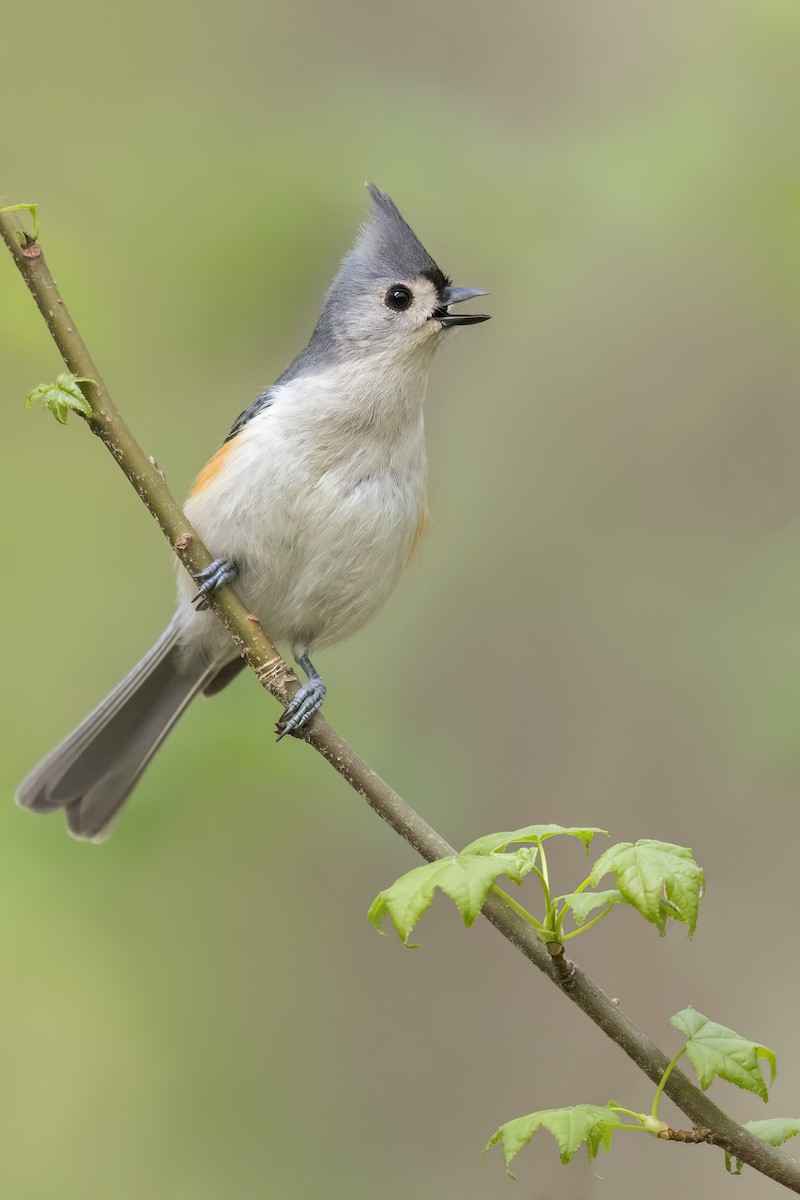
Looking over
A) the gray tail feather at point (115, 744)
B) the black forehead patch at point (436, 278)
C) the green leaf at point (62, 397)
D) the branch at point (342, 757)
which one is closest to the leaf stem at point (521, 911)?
the branch at point (342, 757)

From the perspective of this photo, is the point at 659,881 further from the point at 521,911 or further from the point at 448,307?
the point at 448,307

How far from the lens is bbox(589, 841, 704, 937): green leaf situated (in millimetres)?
1413

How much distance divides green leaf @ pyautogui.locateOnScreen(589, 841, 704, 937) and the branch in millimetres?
153

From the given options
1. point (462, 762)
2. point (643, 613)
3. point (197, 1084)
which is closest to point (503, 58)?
point (643, 613)

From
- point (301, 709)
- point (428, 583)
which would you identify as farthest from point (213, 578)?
point (428, 583)

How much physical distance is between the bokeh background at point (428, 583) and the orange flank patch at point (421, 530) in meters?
0.47

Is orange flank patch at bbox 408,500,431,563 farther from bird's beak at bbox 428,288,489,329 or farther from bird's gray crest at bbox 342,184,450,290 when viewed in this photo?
bird's gray crest at bbox 342,184,450,290

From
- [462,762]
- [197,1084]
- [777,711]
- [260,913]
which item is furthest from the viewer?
[260,913]

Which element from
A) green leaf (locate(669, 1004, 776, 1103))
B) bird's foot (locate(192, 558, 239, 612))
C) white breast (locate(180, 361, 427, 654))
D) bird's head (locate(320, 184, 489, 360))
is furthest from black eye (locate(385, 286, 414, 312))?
green leaf (locate(669, 1004, 776, 1103))

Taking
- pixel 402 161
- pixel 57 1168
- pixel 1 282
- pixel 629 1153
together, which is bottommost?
pixel 629 1153

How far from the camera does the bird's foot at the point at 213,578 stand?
237 cm

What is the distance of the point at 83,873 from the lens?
3221mm

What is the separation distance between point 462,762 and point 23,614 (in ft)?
4.68

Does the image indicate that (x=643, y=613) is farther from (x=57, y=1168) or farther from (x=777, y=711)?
(x=57, y=1168)
